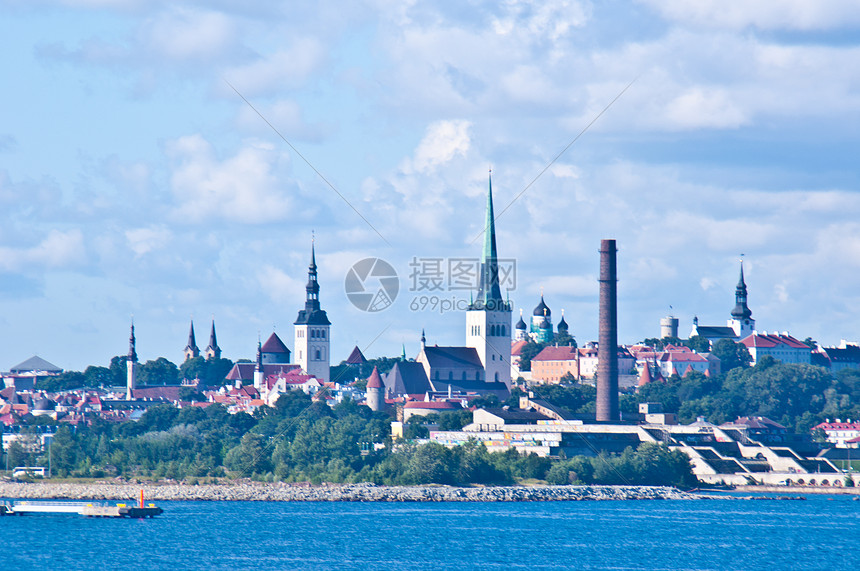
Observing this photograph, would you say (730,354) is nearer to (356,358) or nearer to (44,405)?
(356,358)

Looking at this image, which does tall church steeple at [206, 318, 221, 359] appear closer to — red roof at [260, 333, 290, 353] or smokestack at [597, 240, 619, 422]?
red roof at [260, 333, 290, 353]

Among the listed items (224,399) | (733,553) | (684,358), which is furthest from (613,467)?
(684,358)

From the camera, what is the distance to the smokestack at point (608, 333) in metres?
111

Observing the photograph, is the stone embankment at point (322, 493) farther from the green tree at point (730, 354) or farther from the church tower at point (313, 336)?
the green tree at point (730, 354)

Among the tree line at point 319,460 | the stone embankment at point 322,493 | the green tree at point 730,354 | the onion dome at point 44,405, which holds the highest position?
the green tree at point 730,354

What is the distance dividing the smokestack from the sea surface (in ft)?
82.3

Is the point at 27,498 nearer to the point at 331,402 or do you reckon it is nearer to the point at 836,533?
the point at 836,533

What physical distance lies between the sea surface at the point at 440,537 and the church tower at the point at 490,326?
191 ft

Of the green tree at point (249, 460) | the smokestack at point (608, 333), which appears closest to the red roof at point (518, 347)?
the smokestack at point (608, 333)

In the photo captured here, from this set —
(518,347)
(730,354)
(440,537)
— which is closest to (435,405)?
(440,537)

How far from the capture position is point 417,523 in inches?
2938

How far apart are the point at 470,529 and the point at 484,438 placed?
3281cm

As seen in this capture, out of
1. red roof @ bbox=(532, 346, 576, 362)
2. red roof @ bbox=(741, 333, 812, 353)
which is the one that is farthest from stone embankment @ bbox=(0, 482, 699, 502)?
red roof @ bbox=(741, 333, 812, 353)

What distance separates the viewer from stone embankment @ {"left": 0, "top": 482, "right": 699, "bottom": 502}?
→ 8794 cm
